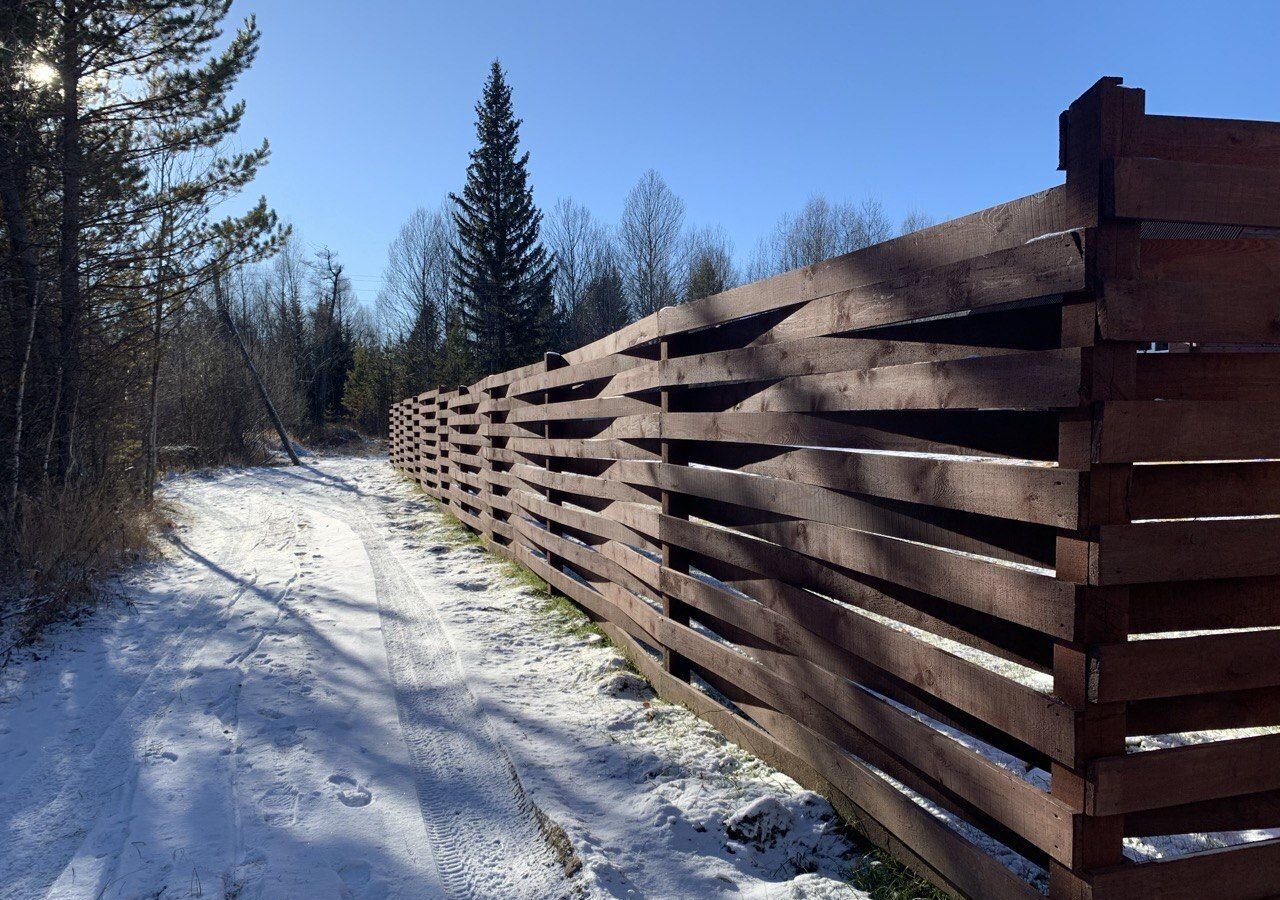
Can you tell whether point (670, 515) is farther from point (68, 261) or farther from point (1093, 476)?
point (68, 261)

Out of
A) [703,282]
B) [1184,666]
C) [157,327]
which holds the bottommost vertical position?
[1184,666]

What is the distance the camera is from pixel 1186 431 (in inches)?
74.2

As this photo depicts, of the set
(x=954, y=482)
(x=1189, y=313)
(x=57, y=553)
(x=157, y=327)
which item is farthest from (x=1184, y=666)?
(x=157, y=327)

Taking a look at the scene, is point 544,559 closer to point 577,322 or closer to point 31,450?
point 31,450

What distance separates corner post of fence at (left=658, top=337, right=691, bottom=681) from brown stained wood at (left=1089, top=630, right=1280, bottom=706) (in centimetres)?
254

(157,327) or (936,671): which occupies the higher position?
(157,327)

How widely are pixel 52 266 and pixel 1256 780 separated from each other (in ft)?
34.2

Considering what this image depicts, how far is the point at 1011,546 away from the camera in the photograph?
2285 millimetres

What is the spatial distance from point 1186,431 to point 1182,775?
85 cm

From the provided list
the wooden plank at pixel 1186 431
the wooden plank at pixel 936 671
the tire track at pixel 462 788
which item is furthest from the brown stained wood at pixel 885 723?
the tire track at pixel 462 788

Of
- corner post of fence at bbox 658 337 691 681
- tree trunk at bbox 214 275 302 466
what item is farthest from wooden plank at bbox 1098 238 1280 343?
tree trunk at bbox 214 275 302 466

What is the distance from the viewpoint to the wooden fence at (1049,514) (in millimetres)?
1856

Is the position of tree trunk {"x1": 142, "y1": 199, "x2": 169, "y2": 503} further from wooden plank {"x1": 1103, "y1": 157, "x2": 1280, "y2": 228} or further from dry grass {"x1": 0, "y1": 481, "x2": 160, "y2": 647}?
wooden plank {"x1": 1103, "y1": 157, "x2": 1280, "y2": 228}

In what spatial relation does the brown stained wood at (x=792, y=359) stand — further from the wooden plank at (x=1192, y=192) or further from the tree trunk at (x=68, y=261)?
the tree trunk at (x=68, y=261)
